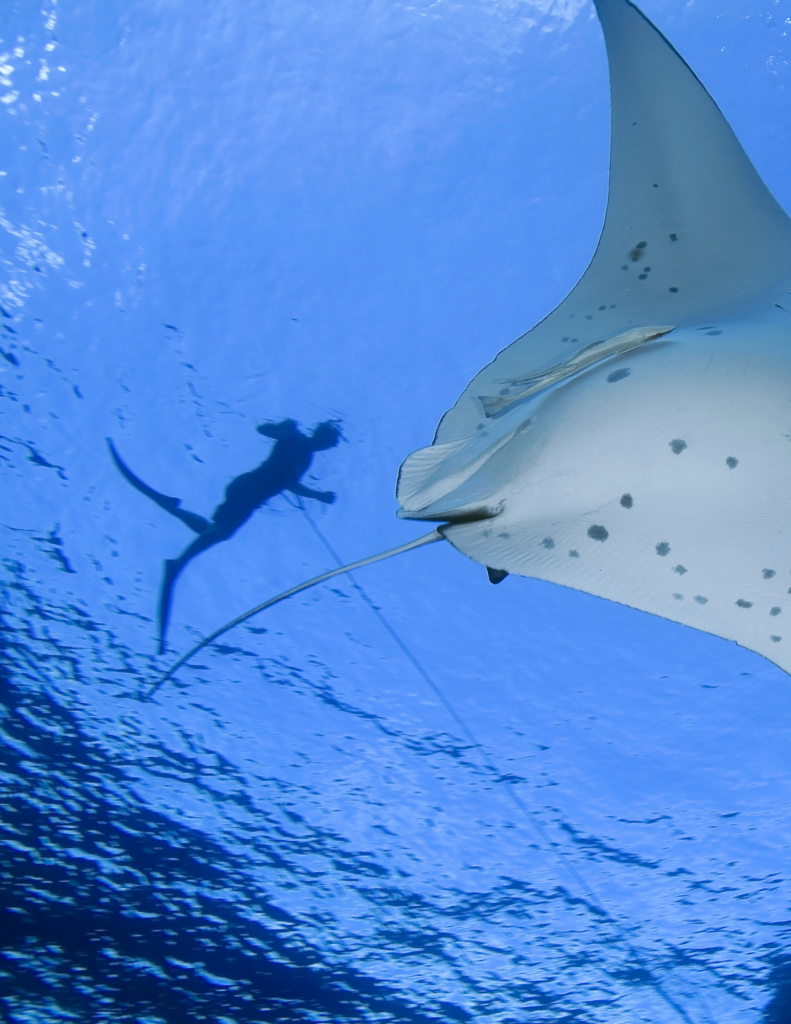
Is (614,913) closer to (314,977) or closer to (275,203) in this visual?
(314,977)

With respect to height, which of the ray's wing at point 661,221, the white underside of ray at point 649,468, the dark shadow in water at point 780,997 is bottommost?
the dark shadow in water at point 780,997

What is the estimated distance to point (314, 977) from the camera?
29.1ft

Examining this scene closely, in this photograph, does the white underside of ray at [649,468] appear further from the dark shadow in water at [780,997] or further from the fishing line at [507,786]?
the dark shadow in water at [780,997]

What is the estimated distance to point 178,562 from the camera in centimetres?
623

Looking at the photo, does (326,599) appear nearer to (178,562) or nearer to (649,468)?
(178,562)

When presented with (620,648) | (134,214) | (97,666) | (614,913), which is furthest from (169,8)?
(614,913)

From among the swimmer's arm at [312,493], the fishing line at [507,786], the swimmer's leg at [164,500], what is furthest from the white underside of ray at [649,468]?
the swimmer's leg at [164,500]

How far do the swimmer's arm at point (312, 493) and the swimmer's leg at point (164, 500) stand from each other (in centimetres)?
85

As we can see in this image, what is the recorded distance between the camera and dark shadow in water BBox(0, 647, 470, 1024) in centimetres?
734

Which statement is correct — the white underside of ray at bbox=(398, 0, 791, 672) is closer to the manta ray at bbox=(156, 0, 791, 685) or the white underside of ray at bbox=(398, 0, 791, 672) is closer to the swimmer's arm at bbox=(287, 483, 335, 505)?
the manta ray at bbox=(156, 0, 791, 685)

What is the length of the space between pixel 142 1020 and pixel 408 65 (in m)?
10.5

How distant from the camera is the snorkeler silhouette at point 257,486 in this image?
5754 mm

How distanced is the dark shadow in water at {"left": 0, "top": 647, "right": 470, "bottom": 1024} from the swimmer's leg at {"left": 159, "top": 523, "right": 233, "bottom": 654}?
1880mm

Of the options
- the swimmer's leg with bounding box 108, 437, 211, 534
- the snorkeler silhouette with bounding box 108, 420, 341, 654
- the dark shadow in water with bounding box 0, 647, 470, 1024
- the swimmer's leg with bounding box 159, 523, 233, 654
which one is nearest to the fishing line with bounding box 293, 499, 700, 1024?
the snorkeler silhouette with bounding box 108, 420, 341, 654
